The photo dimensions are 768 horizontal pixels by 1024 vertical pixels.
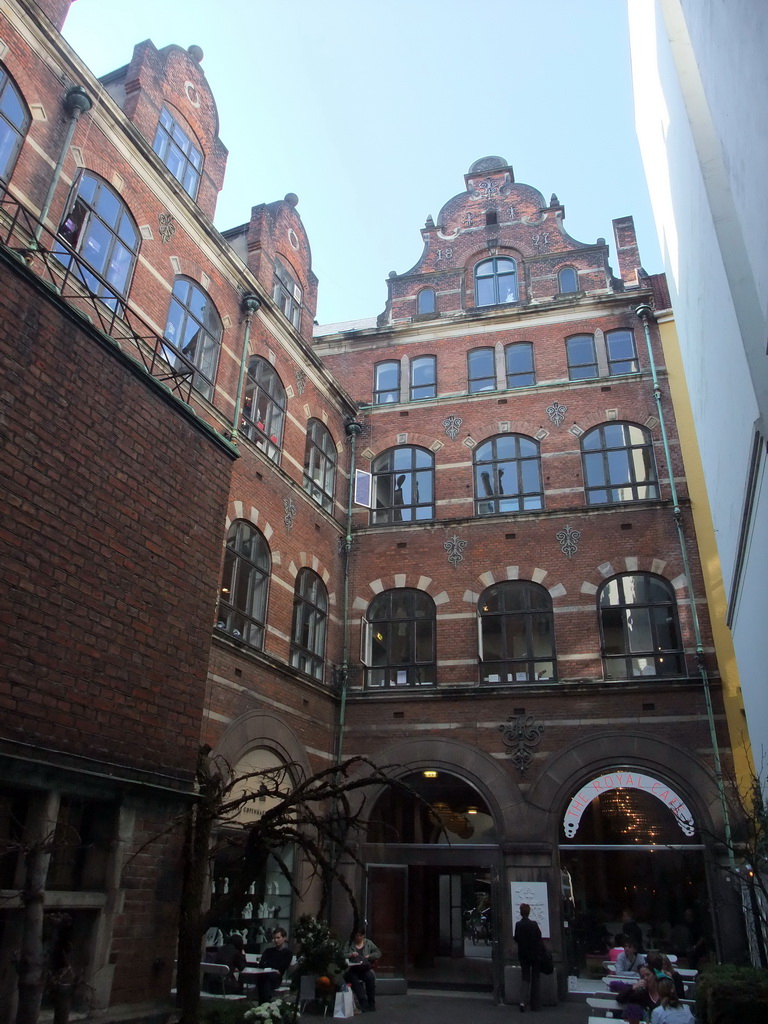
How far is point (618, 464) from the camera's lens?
20281 millimetres

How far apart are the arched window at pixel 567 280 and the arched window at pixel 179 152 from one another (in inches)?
423

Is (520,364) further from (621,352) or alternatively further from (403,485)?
(403,485)

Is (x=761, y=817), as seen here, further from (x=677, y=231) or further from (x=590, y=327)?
(x=590, y=327)

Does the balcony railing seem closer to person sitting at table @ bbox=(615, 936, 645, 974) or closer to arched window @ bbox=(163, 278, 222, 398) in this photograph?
arched window @ bbox=(163, 278, 222, 398)

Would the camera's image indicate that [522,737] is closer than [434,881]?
Yes

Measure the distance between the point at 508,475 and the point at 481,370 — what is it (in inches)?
140

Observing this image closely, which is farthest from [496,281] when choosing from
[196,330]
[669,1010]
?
[669,1010]

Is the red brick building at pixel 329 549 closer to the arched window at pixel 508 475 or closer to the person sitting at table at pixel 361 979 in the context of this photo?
the arched window at pixel 508 475

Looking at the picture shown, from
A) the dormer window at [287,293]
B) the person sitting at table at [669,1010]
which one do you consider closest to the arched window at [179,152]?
the dormer window at [287,293]

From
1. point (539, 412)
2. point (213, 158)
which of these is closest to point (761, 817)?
point (539, 412)

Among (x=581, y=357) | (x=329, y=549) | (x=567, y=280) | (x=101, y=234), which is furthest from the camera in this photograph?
(x=567, y=280)

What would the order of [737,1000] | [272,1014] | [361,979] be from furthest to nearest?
[361,979], [272,1014], [737,1000]

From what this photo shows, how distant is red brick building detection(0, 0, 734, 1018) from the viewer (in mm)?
7414

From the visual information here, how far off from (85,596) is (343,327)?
1144 inches
